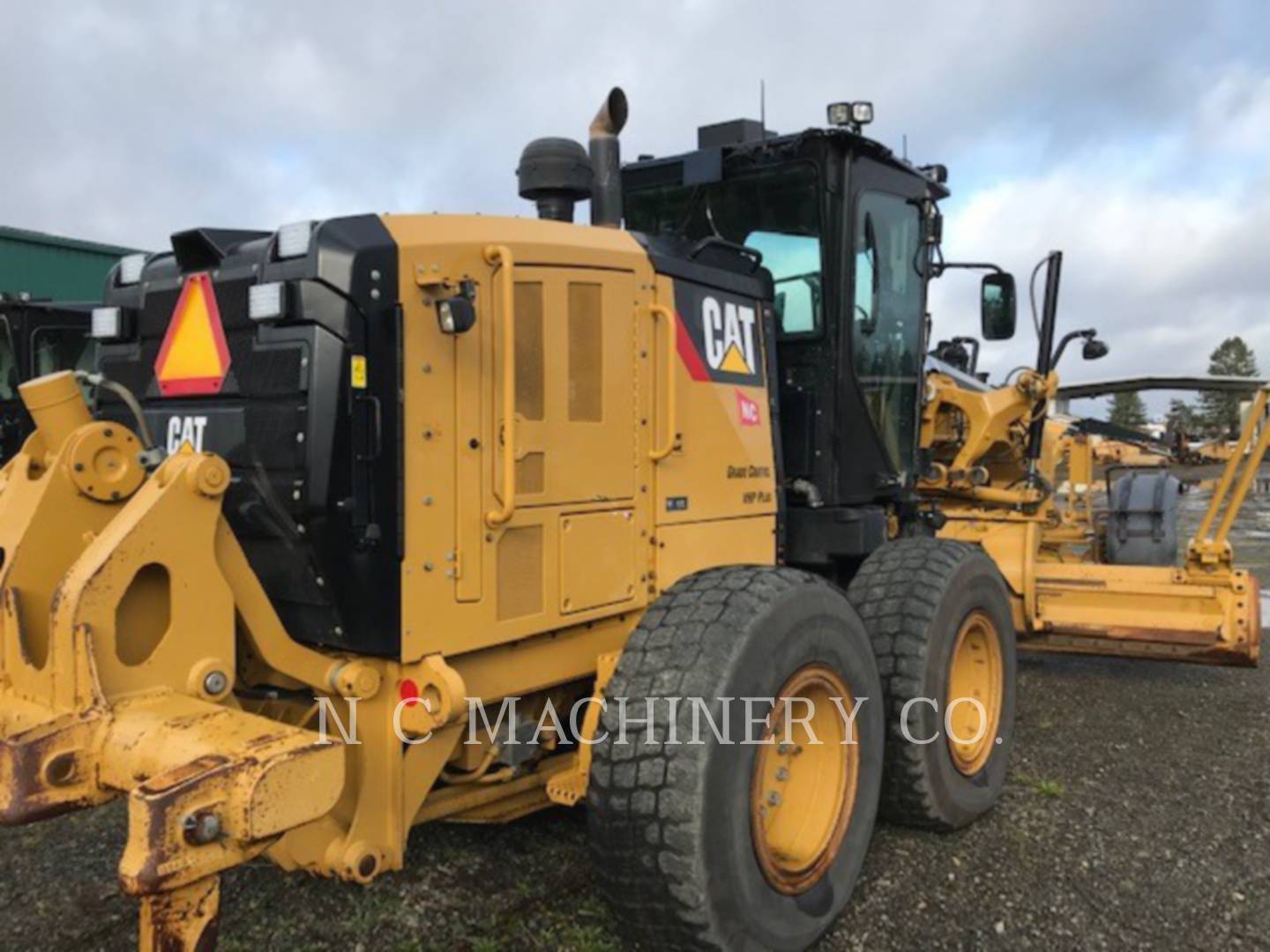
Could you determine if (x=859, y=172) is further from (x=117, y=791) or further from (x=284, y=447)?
(x=117, y=791)

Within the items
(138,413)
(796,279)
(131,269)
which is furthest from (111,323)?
(796,279)

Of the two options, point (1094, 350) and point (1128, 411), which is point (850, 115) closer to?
point (1094, 350)

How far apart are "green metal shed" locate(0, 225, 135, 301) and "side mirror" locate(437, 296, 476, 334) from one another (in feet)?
41.7

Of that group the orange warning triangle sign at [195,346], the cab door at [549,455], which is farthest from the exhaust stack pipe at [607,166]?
the orange warning triangle sign at [195,346]

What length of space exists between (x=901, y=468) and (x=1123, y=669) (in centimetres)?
298

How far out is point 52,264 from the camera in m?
14.2

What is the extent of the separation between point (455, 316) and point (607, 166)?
4.49 ft

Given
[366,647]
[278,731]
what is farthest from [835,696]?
[278,731]

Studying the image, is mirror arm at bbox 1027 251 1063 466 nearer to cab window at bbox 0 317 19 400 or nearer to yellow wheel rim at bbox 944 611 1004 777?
yellow wheel rim at bbox 944 611 1004 777

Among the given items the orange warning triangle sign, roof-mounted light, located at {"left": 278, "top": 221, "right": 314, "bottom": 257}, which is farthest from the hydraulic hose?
roof-mounted light, located at {"left": 278, "top": 221, "right": 314, "bottom": 257}

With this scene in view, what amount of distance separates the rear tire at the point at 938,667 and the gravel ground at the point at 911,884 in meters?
0.19

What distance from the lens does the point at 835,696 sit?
3.38m

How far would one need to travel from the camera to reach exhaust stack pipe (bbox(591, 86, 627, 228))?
12.4 ft

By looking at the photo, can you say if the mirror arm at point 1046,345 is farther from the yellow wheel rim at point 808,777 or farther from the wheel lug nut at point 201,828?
the wheel lug nut at point 201,828
